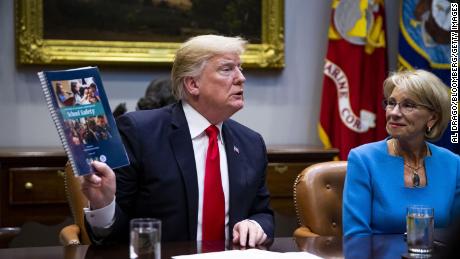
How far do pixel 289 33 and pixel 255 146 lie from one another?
8.42ft

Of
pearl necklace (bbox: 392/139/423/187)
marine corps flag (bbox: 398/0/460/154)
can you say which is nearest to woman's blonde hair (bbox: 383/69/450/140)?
pearl necklace (bbox: 392/139/423/187)

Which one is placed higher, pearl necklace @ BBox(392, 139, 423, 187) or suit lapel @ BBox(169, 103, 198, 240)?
suit lapel @ BBox(169, 103, 198, 240)

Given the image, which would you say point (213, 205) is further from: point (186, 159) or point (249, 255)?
point (249, 255)

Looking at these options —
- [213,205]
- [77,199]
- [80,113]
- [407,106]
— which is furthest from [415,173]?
[80,113]

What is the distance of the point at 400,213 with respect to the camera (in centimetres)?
272

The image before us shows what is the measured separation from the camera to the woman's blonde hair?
9.61ft

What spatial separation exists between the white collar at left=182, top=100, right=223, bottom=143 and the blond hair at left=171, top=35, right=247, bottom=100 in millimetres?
133

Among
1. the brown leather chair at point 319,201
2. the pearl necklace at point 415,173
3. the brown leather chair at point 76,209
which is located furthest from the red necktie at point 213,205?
the pearl necklace at point 415,173

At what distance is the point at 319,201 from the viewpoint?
2.90 m

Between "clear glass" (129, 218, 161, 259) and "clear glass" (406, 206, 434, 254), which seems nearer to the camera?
"clear glass" (129, 218, 161, 259)

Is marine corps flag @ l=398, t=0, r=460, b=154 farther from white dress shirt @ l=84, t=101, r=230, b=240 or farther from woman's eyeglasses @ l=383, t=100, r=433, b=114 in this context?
white dress shirt @ l=84, t=101, r=230, b=240

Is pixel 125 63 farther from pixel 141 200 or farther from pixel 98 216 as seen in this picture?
pixel 98 216

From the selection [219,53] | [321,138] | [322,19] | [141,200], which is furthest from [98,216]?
[322,19]

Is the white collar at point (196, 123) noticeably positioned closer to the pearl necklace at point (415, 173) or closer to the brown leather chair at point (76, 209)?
the brown leather chair at point (76, 209)
